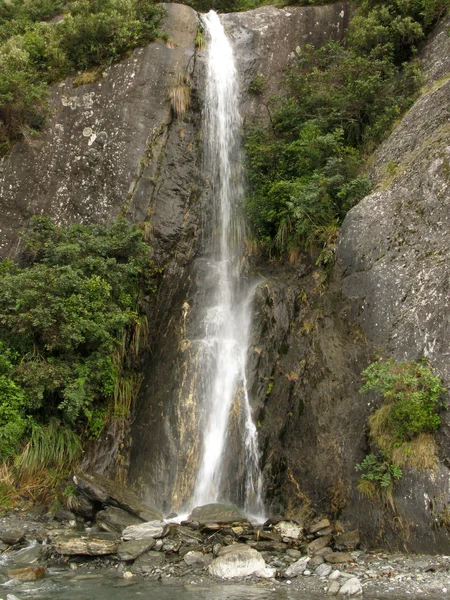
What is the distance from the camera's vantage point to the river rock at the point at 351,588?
256 inches

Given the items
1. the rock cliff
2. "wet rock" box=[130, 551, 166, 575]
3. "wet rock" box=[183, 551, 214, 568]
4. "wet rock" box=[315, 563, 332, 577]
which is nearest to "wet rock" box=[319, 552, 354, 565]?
"wet rock" box=[315, 563, 332, 577]

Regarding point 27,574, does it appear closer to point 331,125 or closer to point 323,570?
point 323,570

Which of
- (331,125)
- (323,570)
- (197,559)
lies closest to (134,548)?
(197,559)

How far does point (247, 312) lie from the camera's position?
12172 millimetres

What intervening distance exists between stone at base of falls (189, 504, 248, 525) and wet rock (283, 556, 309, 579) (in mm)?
1443

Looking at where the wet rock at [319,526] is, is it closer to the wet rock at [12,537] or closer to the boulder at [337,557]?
the boulder at [337,557]

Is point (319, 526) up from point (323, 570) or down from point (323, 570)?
up

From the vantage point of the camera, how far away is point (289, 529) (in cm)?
838

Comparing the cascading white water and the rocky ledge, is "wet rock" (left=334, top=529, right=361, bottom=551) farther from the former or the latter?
the cascading white water

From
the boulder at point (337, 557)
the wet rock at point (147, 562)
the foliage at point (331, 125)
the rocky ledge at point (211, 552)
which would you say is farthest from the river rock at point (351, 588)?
the foliage at point (331, 125)

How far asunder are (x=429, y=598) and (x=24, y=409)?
7.58m

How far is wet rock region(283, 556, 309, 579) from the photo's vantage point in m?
7.20

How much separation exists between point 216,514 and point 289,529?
46.6 inches

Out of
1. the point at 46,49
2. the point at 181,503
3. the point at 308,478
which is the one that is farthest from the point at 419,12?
the point at 181,503
